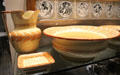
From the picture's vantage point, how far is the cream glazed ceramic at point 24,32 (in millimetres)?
431

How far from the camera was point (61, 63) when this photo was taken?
1.32 feet

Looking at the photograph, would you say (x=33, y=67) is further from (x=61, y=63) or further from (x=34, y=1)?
(x=34, y=1)

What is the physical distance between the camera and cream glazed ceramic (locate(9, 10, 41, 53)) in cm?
43

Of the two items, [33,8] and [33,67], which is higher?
[33,8]

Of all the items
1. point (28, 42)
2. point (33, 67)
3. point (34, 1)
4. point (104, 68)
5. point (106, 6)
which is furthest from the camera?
point (106, 6)

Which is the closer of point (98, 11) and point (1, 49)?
point (1, 49)

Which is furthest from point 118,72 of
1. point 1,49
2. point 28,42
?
point 1,49

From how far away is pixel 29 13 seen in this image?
0.46 m

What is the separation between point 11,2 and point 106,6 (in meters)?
0.68

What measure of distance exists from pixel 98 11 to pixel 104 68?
0.42 m

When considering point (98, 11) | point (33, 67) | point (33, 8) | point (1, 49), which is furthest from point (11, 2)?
point (98, 11)

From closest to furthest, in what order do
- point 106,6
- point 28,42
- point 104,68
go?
point 28,42
point 104,68
point 106,6

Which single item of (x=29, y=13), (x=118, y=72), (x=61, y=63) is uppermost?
(x=29, y=13)

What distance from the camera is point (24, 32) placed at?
441mm
